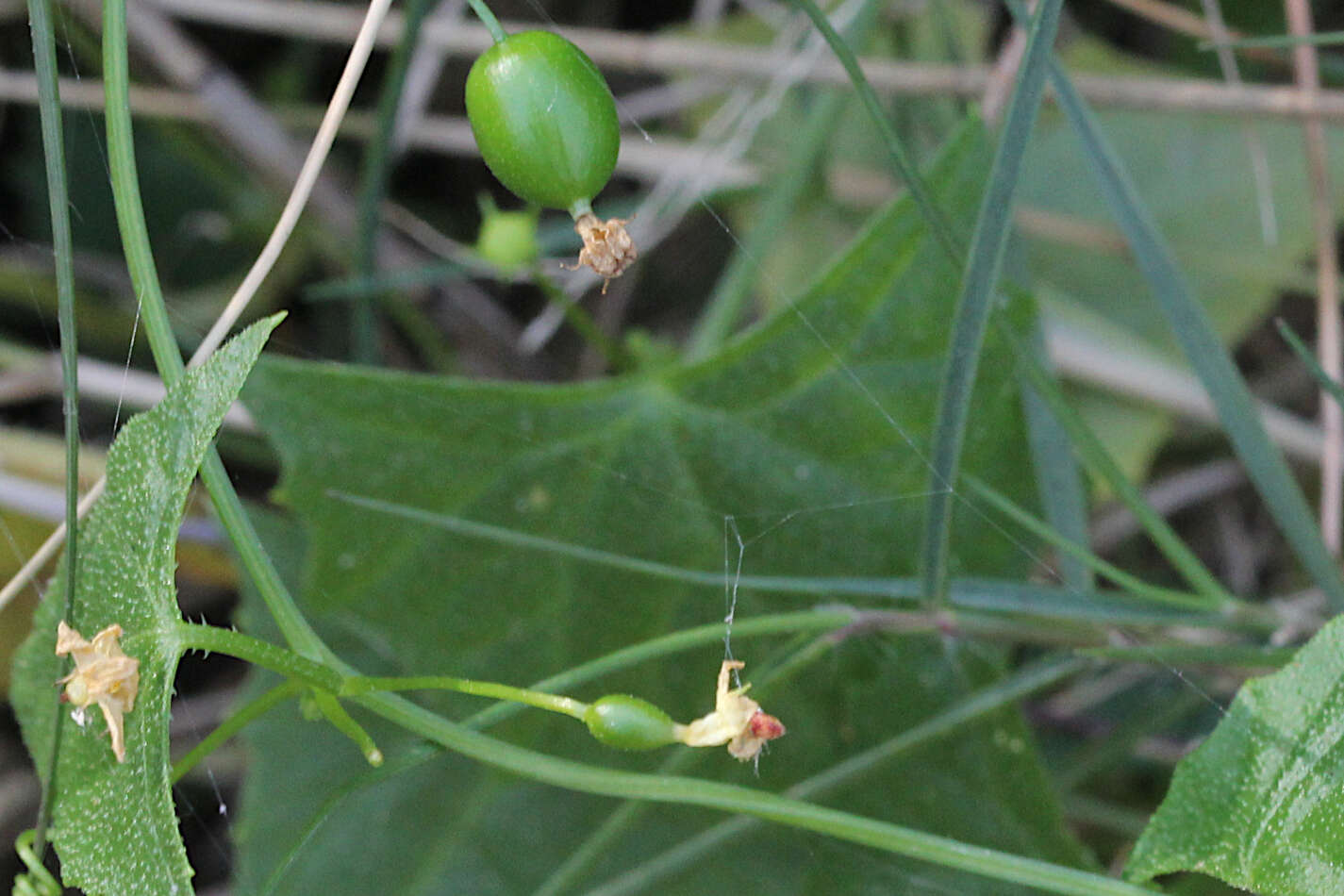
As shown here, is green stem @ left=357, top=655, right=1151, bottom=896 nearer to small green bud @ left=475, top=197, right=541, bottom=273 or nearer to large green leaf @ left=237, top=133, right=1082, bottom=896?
large green leaf @ left=237, top=133, right=1082, bottom=896

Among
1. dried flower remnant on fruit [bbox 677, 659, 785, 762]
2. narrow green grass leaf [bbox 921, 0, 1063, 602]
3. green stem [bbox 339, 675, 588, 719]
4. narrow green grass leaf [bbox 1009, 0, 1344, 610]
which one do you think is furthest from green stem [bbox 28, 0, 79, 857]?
narrow green grass leaf [bbox 1009, 0, 1344, 610]

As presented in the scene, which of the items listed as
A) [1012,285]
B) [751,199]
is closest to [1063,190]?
[751,199]

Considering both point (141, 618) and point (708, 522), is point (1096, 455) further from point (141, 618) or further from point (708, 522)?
point (141, 618)

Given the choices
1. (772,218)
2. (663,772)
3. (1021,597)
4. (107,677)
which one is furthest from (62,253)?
(772,218)

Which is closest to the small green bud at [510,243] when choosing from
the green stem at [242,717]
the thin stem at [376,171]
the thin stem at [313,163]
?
the thin stem at [376,171]

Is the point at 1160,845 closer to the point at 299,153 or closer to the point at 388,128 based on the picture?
the point at 388,128

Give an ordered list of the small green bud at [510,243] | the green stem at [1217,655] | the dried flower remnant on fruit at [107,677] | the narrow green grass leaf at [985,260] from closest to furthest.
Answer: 1. the dried flower remnant on fruit at [107,677]
2. the narrow green grass leaf at [985,260]
3. the green stem at [1217,655]
4. the small green bud at [510,243]

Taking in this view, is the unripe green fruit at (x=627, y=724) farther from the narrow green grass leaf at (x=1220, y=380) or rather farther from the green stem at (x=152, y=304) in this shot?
the narrow green grass leaf at (x=1220, y=380)
